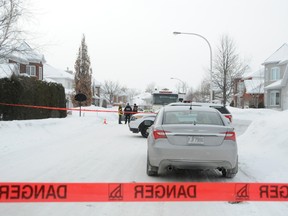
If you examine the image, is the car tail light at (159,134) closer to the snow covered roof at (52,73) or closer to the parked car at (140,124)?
the parked car at (140,124)

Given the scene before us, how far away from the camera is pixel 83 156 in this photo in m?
11.4

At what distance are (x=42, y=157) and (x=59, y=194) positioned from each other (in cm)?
622

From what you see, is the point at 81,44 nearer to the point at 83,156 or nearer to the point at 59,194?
the point at 83,156

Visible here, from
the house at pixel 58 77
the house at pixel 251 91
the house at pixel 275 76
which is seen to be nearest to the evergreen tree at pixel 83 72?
the house at pixel 58 77

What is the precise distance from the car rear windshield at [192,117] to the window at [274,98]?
4416cm

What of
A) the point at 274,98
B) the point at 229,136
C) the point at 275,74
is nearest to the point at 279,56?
the point at 275,74

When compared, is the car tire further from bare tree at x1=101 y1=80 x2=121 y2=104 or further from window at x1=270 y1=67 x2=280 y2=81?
bare tree at x1=101 y1=80 x2=121 y2=104

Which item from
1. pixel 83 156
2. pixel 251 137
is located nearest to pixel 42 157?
pixel 83 156

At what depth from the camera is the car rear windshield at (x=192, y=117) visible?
808 cm

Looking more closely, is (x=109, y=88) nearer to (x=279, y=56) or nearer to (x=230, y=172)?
(x=279, y=56)

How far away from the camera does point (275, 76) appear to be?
52750mm

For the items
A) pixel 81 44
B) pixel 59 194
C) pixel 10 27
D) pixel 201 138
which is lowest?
pixel 59 194

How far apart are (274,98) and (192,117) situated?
45.0 m

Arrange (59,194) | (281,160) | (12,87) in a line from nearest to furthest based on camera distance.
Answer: (59,194) → (281,160) → (12,87)
